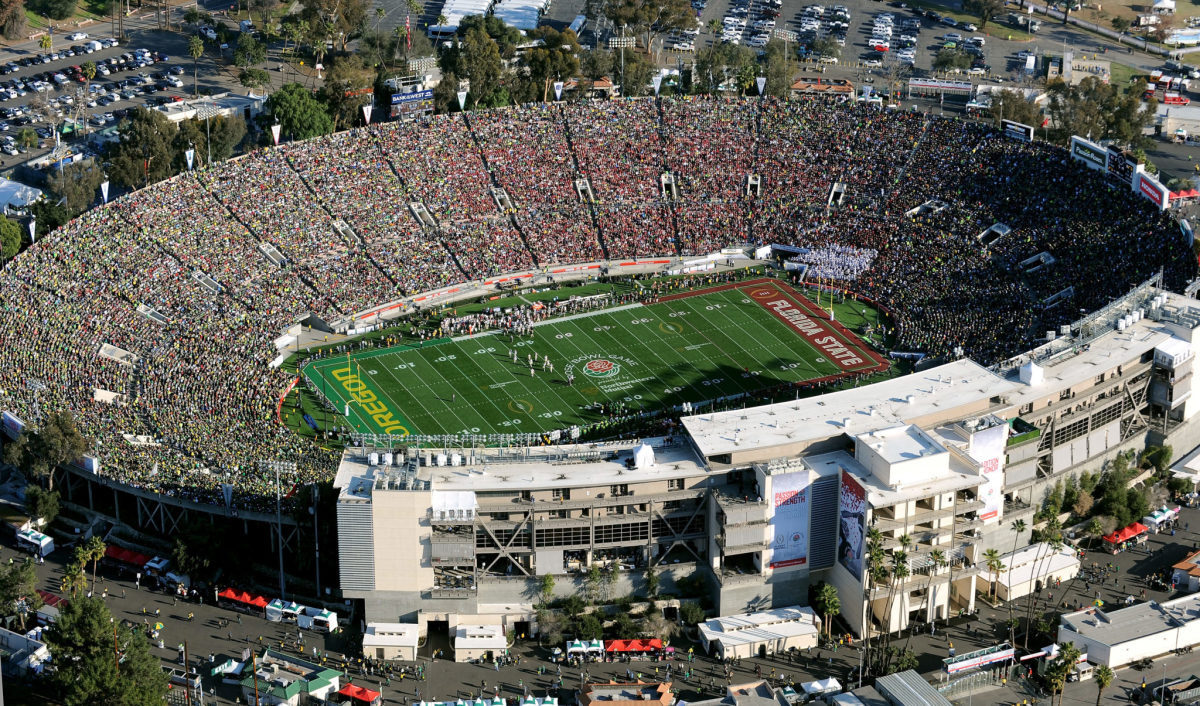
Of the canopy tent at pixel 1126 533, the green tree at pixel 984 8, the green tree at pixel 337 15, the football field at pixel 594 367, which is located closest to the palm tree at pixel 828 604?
the canopy tent at pixel 1126 533

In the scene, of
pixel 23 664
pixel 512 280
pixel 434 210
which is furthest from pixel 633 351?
pixel 23 664

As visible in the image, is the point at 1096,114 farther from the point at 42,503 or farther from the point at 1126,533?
the point at 42,503

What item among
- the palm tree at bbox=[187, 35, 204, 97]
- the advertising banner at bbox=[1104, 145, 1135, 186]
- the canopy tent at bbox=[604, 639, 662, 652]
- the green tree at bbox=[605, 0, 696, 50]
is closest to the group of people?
the advertising banner at bbox=[1104, 145, 1135, 186]

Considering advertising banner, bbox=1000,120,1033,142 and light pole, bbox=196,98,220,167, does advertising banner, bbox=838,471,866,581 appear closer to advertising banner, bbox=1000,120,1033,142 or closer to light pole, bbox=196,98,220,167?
advertising banner, bbox=1000,120,1033,142

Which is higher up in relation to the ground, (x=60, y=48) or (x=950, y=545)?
(x=60, y=48)

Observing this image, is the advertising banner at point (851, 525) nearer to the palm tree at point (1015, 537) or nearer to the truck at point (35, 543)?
the palm tree at point (1015, 537)

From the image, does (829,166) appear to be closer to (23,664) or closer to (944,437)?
(944,437)

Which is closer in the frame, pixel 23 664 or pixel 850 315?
pixel 23 664
